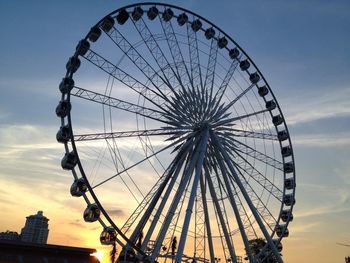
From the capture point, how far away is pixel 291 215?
31.1m

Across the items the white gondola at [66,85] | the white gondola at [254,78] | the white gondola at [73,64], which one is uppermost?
the white gondola at [254,78]

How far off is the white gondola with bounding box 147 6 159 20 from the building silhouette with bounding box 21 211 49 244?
498 feet

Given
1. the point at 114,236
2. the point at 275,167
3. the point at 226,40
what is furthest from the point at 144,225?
the point at 226,40

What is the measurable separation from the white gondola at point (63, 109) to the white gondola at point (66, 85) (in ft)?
2.75

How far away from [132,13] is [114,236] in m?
16.3

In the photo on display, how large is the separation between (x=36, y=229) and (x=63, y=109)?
511 feet

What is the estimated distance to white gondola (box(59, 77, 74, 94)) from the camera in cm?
2369

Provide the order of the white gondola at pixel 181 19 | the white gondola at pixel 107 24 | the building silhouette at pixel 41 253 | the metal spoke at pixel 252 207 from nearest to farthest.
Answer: the metal spoke at pixel 252 207
the white gondola at pixel 107 24
the building silhouette at pixel 41 253
the white gondola at pixel 181 19

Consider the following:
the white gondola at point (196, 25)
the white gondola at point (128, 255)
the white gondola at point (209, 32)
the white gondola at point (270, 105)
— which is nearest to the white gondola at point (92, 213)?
the white gondola at point (128, 255)

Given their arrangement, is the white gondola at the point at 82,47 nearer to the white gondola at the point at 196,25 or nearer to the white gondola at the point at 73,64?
the white gondola at the point at 73,64

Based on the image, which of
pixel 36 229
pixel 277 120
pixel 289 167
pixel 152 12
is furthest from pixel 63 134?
pixel 36 229

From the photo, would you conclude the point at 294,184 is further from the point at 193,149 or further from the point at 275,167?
the point at 193,149

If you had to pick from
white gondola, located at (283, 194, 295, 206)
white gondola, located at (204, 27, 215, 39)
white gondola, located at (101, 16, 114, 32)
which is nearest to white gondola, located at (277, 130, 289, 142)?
white gondola, located at (283, 194, 295, 206)

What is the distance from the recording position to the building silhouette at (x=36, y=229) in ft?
526
